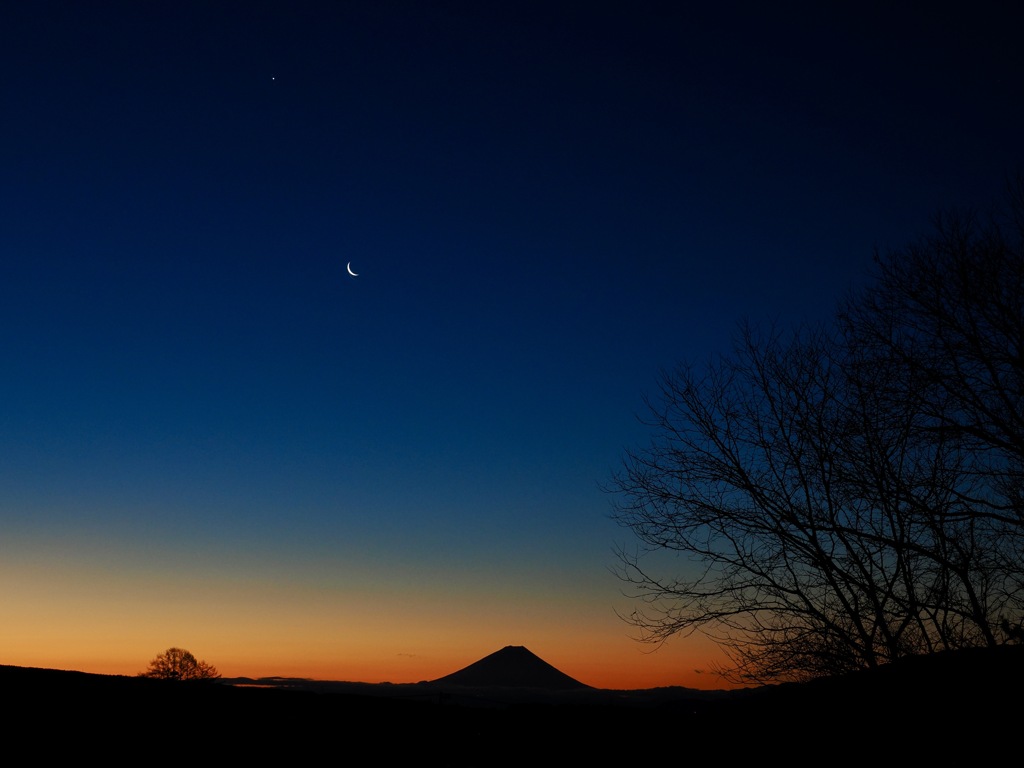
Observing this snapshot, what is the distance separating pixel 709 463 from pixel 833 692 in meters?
5.97

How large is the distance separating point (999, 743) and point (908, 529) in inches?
253

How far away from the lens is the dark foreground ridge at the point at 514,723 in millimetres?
4266

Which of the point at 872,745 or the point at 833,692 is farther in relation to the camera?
the point at 833,692

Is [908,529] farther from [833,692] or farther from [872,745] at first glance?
[872,745]

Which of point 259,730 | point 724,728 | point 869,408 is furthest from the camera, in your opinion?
point 869,408

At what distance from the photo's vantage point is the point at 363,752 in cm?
491

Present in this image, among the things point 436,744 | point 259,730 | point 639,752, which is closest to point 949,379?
point 639,752

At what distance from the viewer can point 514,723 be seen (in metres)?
6.28

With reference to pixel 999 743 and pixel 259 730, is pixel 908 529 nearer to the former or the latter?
pixel 999 743

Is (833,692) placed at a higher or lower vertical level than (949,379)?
lower

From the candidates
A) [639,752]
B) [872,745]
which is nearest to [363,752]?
[639,752]

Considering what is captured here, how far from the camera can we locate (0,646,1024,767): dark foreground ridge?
427 centimetres

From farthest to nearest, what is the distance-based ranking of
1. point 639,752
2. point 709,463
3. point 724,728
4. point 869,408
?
point 709,463, point 869,408, point 724,728, point 639,752

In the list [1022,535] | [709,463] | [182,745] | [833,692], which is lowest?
[182,745]
